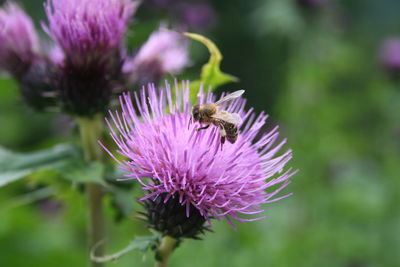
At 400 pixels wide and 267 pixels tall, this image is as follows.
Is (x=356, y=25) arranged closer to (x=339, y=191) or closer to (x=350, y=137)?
(x=350, y=137)

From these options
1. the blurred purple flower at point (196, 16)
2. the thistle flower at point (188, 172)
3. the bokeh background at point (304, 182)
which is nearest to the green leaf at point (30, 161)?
the bokeh background at point (304, 182)

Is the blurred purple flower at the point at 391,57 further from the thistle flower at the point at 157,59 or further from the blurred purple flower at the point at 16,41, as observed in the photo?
the blurred purple flower at the point at 16,41

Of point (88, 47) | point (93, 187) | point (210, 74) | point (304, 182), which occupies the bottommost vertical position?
point (304, 182)

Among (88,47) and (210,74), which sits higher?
(210,74)

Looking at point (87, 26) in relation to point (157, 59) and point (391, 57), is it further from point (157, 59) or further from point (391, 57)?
point (391, 57)

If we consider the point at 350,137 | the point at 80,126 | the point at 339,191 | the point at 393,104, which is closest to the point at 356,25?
the point at 350,137

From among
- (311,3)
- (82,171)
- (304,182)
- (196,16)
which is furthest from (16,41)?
(311,3)
